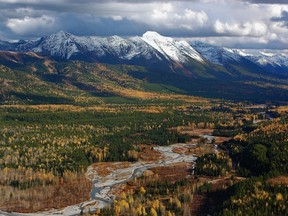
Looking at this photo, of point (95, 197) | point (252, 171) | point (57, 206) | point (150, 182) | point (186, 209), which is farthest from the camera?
point (252, 171)

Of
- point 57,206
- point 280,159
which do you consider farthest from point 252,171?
point 57,206

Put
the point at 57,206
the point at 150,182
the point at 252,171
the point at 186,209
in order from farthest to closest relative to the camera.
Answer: the point at 252,171, the point at 150,182, the point at 57,206, the point at 186,209

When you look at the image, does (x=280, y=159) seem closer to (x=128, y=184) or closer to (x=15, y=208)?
(x=128, y=184)

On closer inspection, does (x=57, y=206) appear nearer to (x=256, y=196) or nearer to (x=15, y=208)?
(x=15, y=208)

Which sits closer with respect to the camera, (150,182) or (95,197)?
(95,197)

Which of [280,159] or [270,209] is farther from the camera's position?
[280,159]

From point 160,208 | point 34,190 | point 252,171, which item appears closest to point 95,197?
point 34,190

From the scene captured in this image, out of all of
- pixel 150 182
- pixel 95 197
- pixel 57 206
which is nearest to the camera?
pixel 57 206

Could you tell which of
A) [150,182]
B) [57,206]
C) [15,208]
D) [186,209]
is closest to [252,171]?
[150,182]

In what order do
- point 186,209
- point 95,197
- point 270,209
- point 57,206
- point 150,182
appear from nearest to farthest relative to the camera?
point 270,209, point 186,209, point 57,206, point 95,197, point 150,182
